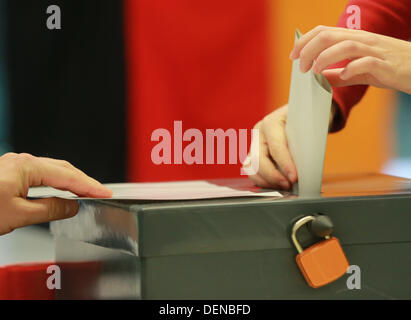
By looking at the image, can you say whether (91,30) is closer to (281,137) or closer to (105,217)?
(281,137)

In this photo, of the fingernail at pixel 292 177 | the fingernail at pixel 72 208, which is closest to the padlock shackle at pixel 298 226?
the fingernail at pixel 292 177

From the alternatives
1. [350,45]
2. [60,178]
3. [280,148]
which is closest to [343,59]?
[350,45]

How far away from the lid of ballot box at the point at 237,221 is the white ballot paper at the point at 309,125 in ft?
0.13

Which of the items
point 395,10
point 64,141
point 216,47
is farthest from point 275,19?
point 395,10

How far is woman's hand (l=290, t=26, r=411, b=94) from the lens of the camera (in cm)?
65

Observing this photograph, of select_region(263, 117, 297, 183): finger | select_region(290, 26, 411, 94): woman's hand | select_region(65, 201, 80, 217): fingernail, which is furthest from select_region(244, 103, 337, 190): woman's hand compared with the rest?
select_region(65, 201, 80, 217): fingernail

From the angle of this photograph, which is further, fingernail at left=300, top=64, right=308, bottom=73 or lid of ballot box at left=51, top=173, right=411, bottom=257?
fingernail at left=300, top=64, right=308, bottom=73

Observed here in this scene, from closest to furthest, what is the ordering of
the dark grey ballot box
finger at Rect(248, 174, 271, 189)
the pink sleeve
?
the dark grey ballot box → finger at Rect(248, 174, 271, 189) → the pink sleeve

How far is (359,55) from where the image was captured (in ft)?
2.18

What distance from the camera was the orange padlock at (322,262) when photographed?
58 cm

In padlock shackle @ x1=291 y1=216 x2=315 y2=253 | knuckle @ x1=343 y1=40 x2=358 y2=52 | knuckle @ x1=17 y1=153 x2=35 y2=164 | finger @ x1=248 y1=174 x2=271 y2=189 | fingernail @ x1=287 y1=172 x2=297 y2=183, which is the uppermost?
knuckle @ x1=343 y1=40 x2=358 y2=52

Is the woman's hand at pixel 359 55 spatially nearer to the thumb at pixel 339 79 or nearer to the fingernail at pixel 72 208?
the thumb at pixel 339 79

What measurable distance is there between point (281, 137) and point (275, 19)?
107cm

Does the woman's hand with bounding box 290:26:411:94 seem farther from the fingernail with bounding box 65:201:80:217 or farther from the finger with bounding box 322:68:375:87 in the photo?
the fingernail with bounding box 65:201:80:217
